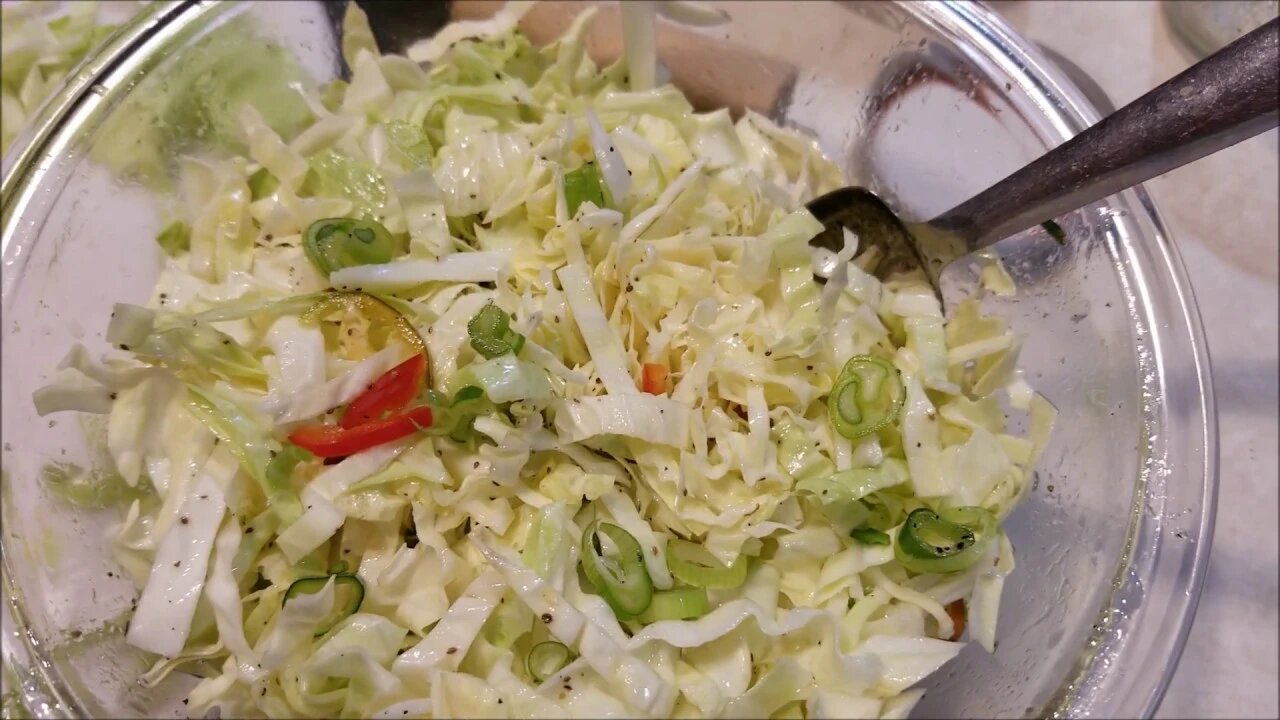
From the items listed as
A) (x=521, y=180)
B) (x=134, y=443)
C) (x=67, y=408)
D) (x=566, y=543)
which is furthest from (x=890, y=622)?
(x=67, y=408)

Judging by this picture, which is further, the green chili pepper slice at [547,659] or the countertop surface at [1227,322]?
the countertop surface at [1227,322]

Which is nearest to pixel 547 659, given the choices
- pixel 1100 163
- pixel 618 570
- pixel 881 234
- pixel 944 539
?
pixel 618 570

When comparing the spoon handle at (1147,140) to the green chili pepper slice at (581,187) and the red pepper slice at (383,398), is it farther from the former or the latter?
the red pepper slice at (383,398)

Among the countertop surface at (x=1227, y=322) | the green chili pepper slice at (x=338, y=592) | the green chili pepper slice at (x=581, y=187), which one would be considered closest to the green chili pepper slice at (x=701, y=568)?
the green chili pepper slice at (x=338, y=592)

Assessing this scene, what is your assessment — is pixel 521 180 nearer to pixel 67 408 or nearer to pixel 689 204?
→ pixel 689 204

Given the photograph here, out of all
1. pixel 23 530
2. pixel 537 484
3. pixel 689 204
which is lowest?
pixel 537 484

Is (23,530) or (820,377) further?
(820,377)

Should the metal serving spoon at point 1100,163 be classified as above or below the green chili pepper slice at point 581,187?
below

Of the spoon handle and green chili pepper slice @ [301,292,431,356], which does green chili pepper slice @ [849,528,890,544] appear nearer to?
the spoon handle
